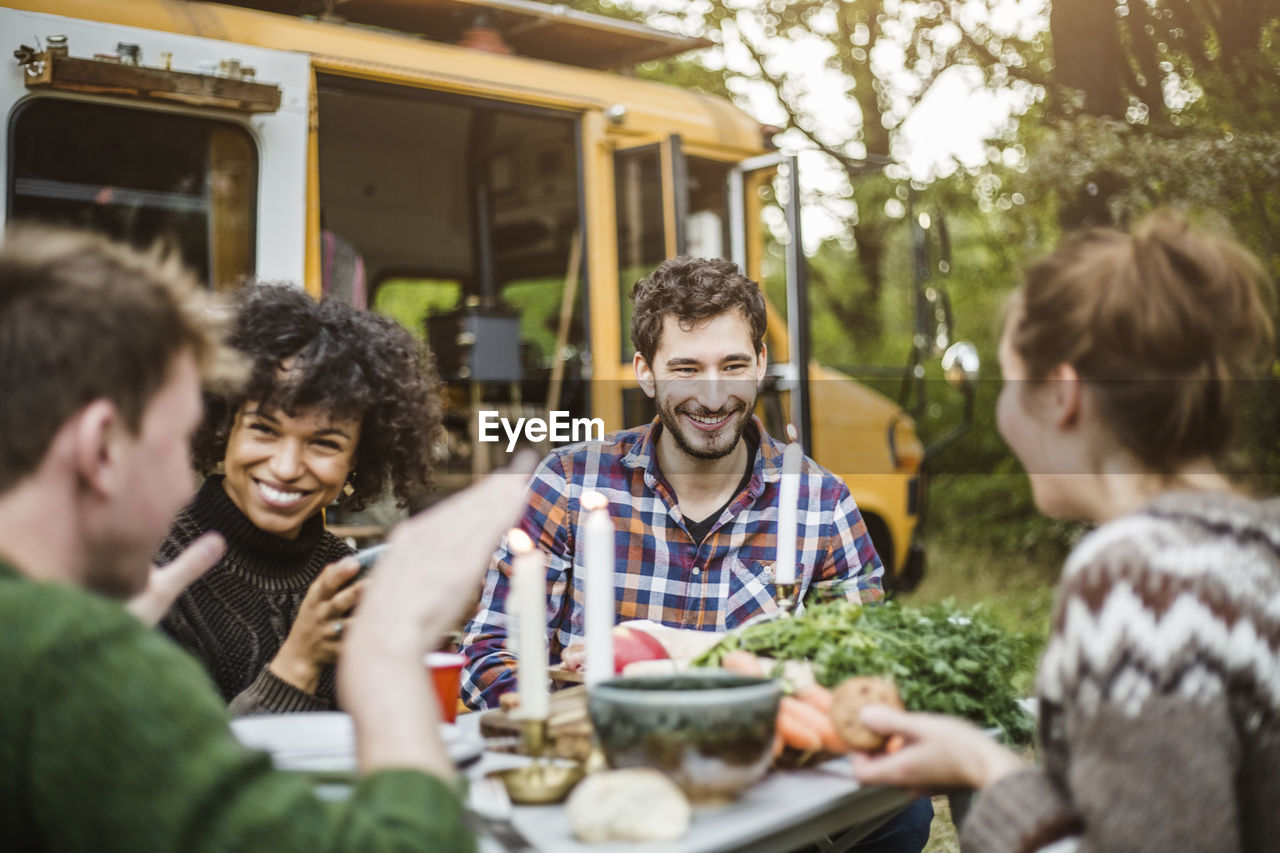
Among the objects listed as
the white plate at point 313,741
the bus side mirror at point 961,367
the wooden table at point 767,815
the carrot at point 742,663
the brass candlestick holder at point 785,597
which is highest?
the bus side mirror at point 961,367

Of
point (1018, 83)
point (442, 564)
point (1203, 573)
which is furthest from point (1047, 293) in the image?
point (1018, 83)

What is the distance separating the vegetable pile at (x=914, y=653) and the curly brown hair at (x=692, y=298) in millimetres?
1188

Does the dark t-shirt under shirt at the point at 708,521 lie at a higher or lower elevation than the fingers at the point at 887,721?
higher

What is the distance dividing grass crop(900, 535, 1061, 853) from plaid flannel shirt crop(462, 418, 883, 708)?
177 inches

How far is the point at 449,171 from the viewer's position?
7.09 m

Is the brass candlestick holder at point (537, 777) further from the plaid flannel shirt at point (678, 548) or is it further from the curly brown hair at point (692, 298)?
the curly brown hair at point (692, 298)

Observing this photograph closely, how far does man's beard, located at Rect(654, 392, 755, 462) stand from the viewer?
2848 millimetres

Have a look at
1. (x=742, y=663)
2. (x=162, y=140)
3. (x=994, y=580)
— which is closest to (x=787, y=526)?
(x=742, y=663)

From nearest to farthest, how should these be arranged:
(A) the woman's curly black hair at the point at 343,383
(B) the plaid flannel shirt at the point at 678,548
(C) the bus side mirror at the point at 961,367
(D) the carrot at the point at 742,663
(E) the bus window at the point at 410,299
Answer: (D) the carrot at the point at 742,663 < (A) the woman's curly black hair at the point at 343,383 < (B) the plaid flannel shirt at the point at 678,548 < (C) the bus side mirror at the point at 961,367 < (E) the bus window at the point at 410,299

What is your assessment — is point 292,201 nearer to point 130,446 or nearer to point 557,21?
point 557,21

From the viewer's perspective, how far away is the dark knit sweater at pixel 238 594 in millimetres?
2252

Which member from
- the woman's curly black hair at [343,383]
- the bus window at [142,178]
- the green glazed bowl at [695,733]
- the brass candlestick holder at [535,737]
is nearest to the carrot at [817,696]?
the green glazed bowl at [695,733]

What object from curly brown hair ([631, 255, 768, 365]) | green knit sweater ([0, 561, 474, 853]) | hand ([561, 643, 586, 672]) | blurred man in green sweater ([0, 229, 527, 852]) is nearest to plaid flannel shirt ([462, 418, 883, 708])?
curly brown hair ([631, 255, 768, 365])

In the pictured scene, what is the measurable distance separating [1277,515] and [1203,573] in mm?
190
